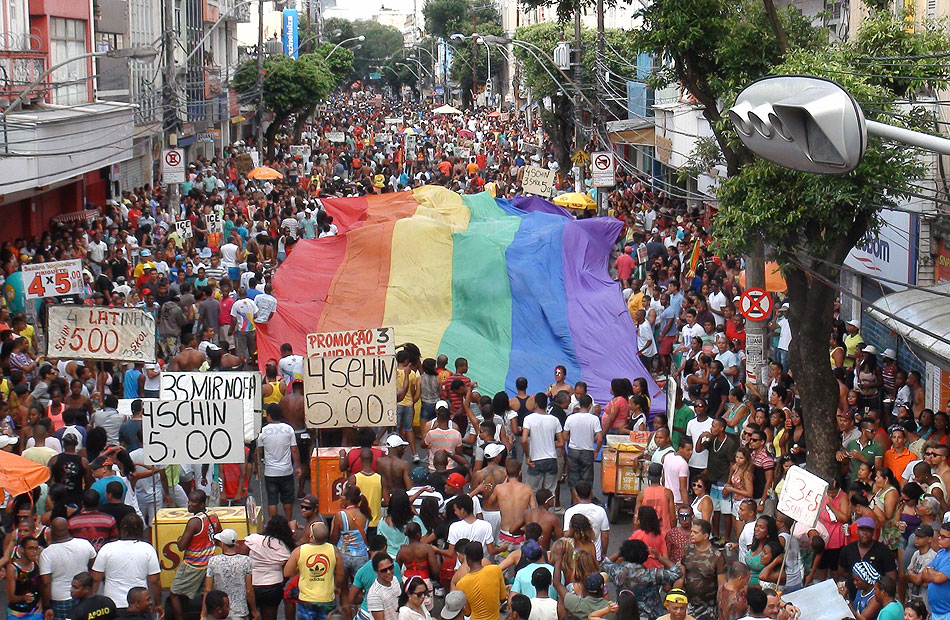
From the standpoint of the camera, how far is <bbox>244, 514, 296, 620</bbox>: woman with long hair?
10.5 metres

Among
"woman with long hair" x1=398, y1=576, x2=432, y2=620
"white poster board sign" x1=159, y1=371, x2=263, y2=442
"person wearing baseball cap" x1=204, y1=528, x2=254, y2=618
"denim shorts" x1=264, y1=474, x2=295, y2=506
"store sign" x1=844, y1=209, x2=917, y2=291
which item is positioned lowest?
"denim shorts" x1=264, y1=474, x2=295, y2=506

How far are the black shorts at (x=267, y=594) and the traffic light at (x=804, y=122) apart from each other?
586 cm

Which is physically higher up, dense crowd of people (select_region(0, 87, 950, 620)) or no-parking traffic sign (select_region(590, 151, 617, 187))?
no-parking traffic sign (select_region(590, 151, 617, 187))

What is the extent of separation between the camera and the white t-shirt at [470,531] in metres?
11.0

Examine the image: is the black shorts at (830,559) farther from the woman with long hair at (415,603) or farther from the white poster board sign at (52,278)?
the white poster board sign at (52,278)

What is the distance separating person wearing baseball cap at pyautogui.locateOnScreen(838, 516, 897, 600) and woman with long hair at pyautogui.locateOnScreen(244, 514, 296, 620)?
4301 mm

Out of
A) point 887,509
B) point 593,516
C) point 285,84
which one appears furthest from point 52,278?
point 285,84

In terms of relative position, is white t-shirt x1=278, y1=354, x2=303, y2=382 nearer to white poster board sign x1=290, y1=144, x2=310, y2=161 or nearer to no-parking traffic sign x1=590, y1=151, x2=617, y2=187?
no-parking traffic sign x1=590, y1=151, x2=617, y2=187

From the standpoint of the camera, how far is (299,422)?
15.0 m

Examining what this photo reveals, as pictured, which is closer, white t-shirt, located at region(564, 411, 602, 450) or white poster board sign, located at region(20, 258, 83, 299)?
white t-shirt, located at region(564, 411, 602, 450)

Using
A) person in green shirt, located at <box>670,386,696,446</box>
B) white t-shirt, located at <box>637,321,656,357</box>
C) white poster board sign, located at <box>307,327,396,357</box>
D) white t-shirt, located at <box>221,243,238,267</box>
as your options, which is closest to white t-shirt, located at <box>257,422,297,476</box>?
white poster board sign, located at <box>307,327,396,357</box>

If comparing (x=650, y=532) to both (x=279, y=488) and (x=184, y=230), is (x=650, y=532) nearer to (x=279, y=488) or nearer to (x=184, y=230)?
(x=279, y=488)

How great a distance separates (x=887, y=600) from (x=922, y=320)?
4.74 meters

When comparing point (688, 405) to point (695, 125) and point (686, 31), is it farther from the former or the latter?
point (695, 125)
